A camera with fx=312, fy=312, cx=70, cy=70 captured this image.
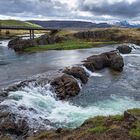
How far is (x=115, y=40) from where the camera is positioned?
123 m

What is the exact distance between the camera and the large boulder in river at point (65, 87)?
3625 centimetres

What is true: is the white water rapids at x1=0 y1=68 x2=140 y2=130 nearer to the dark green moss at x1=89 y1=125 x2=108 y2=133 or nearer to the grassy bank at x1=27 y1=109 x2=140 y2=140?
the grassy bank at x1=27 y1=109 x2=140 y2=140

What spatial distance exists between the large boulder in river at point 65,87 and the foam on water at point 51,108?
0.87m

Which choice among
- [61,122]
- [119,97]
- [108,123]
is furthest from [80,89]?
[108,123]

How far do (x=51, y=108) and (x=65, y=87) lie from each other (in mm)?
6779

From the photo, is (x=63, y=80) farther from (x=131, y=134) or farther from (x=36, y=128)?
(x=131, y=134)

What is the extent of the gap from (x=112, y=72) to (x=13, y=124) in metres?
31.3

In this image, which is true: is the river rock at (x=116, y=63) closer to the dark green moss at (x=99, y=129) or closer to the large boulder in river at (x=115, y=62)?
the large boulder in river at (x=115, y=62)

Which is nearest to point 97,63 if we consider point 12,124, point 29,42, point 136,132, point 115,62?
point 115,62

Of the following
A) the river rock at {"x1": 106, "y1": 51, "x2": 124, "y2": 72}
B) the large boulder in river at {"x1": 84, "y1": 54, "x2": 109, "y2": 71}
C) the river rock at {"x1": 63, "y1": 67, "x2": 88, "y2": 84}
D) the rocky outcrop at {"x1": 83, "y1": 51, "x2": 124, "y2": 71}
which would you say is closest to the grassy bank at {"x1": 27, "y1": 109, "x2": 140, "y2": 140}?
the river rock at {"x1": 63, "y1": 67, "x2": 88, "y2": 84}

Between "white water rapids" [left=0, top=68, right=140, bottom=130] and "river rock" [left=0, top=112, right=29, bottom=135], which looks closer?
"river rock" [left=0, top=112, right=29, bottom=135]

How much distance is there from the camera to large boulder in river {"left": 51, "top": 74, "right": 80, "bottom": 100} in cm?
3625

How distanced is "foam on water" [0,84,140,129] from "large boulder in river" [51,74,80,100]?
0.87 metres

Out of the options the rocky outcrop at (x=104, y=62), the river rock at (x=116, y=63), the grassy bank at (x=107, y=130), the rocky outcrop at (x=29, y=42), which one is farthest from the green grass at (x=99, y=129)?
the rocky outcrop at (x=29, y=42)
